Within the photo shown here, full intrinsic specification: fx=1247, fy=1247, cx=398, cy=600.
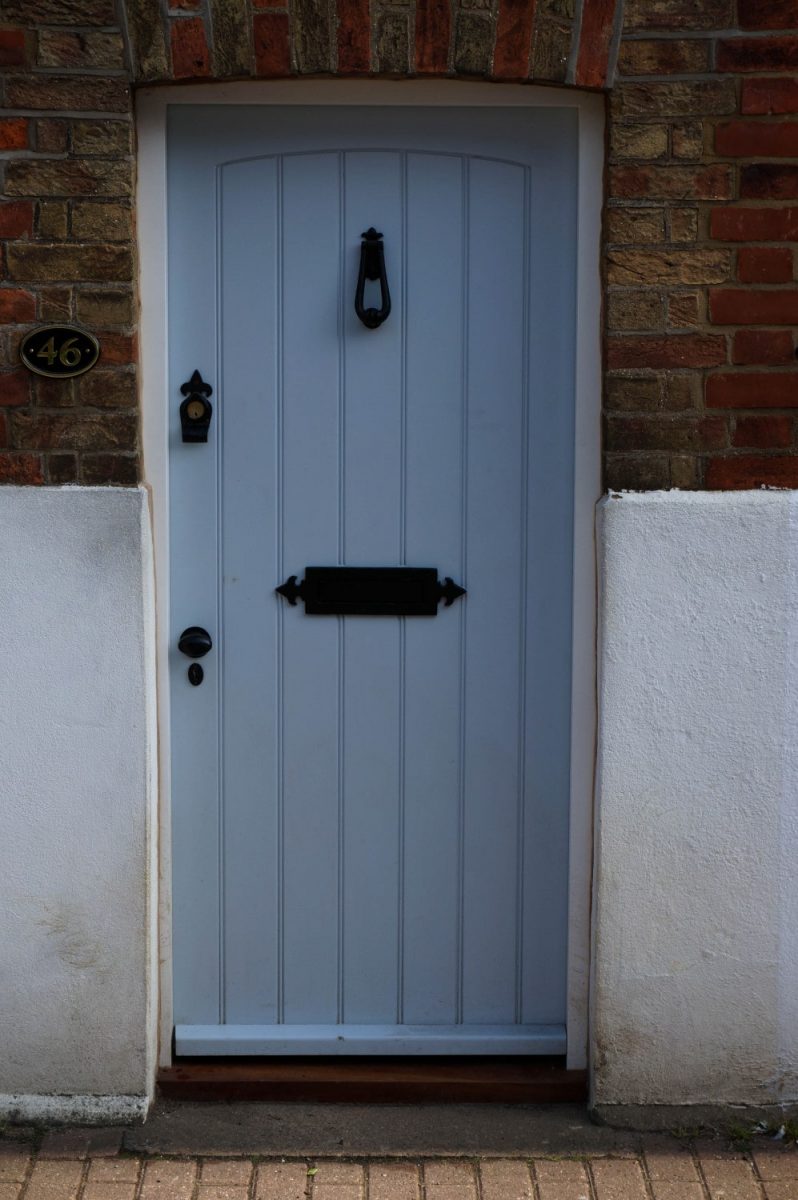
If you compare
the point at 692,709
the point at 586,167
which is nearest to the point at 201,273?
the point at 586,167

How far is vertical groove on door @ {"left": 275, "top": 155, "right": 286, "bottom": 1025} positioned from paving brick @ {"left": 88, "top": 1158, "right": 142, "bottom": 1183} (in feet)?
1.71

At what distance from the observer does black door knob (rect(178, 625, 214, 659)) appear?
3.13 metres

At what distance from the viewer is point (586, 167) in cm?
299

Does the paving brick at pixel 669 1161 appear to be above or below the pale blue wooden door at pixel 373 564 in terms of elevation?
below

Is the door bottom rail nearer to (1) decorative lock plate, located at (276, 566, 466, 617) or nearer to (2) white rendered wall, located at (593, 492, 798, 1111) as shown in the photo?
(2) white rendered wall, located at (593, 492, 798, 1111)

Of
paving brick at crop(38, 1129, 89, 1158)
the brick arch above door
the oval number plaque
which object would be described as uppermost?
the brick arch above door

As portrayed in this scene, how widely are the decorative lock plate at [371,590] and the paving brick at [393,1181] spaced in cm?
133

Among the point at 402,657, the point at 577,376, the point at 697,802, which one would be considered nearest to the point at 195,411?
the point at 402,657

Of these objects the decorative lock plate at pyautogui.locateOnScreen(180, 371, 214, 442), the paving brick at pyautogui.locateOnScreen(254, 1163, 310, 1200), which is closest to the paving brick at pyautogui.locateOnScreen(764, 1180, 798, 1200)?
the paving brick at pyautogui.locateOnScreen(254, 1163, 310, 1200)

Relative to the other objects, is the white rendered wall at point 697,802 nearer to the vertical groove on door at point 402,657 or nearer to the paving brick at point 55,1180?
the vertical groove on door at point 402,657

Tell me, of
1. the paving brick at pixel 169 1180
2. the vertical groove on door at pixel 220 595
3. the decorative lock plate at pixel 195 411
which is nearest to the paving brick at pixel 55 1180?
the paving brick at pixel 169 1180

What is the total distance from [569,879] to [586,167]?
5.80 ft

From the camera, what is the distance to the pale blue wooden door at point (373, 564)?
121 inches

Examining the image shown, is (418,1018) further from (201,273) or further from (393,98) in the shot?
(393,98)
